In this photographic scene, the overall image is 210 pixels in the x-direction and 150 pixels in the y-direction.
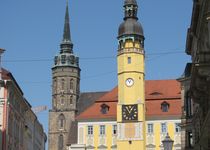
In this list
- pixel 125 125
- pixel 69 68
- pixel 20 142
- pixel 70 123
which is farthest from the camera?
pixel 69 68

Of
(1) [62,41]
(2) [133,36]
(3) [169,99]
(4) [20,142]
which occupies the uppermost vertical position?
(1) [62,41]

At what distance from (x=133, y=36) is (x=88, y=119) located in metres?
13.6

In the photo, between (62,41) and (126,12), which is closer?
(126,12)

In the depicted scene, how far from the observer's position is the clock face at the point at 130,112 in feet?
265

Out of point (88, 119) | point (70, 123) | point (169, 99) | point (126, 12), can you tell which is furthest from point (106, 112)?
point (70, 123)

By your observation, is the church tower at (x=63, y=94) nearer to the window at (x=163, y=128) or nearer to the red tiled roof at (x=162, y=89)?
the red tiled roof at (x=162, y=89)

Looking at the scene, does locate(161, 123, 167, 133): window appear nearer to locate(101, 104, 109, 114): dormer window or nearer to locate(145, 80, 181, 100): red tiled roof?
locate(145, 80, 181, 100): red tiled roof

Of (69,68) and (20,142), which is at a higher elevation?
(69,68)

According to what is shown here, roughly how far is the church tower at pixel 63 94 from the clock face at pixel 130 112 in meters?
35.6

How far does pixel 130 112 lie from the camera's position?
8112 cm

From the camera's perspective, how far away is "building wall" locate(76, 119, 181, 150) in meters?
82.6

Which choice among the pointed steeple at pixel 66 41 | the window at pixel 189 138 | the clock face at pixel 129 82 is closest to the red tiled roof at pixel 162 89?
the clock face at pixel 129 82

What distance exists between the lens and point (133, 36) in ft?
271

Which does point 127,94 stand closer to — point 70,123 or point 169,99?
point 169,99
